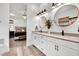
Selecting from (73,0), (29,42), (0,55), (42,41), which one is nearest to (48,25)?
(42,41)

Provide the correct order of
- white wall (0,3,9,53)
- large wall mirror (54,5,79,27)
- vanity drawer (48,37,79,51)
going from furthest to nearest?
large wall mirror (54,5,79,27) → white wall (0,3,9,53) → vanity drawer (48,37,79,51)

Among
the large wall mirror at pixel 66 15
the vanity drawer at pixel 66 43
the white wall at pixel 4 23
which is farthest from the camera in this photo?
the large wall mirror at pixel 66 15

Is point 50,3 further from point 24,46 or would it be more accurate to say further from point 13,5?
point 24,46

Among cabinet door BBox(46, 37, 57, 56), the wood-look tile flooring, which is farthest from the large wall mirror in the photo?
A: the wood-look tile flooring

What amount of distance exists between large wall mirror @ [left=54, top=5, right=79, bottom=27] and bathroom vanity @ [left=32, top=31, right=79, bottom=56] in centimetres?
30

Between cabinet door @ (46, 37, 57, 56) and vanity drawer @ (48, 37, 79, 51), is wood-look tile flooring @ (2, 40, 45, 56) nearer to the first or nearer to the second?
cabinet door @ (46, 37, 57, 56)

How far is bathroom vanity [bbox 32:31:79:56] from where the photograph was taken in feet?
5.47

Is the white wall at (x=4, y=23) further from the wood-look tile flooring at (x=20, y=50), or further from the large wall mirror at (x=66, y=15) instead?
the large wall mirror at (x=66, y=15)

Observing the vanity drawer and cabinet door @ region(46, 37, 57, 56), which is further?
cabinet door @ region(46, 37, 57, 56)

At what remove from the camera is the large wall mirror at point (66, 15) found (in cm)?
200

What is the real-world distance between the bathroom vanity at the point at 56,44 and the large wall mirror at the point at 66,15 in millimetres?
300

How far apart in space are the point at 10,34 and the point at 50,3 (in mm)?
814

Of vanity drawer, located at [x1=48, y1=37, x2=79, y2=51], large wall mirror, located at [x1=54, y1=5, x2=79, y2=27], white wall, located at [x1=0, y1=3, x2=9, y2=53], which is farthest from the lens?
large wall mirror, located at [x1=54, y1=5, x2=79, y2=27]

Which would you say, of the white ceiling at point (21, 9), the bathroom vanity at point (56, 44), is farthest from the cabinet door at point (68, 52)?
the white ceiling at point (21, 9)
